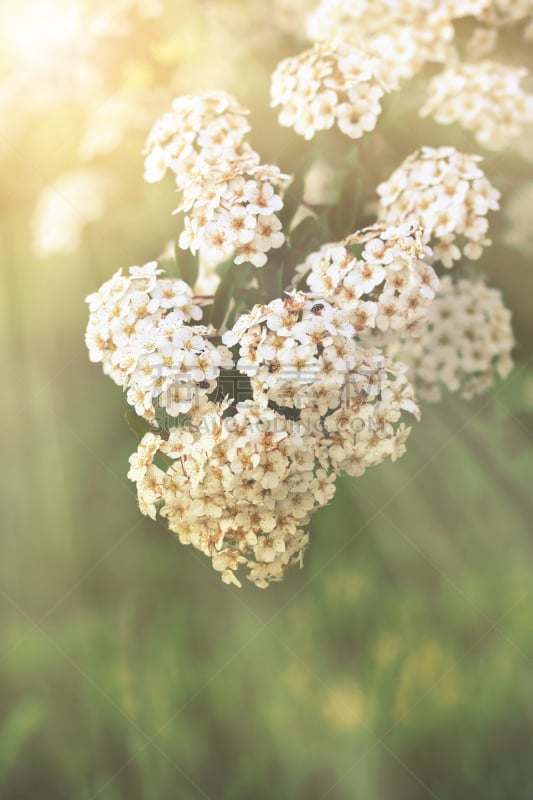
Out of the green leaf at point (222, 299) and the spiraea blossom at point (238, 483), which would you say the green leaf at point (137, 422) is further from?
the green leaf at point (222, 299)

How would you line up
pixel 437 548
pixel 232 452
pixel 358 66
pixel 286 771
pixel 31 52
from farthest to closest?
1. pixel 31 52
2. pixel 437 548
3. pixel 286 771
4. pixel 358 66
5. pixel 232 452

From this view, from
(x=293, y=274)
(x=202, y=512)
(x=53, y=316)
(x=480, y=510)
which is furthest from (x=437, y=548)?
(x=53, y=316)

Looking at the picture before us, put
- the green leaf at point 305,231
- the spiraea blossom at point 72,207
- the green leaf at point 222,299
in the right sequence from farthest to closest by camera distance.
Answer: the spiraea blossom at point 72,207 → the green leaf at point 305,231 → the green leaf at point 222,299

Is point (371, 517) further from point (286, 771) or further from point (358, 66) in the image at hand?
point (358, 66)

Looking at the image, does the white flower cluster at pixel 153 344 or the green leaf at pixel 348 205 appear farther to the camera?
the green leaf at pixel 348 205

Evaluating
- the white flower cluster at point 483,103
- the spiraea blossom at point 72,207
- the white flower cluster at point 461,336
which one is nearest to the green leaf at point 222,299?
the white flower cluster at point 461,336

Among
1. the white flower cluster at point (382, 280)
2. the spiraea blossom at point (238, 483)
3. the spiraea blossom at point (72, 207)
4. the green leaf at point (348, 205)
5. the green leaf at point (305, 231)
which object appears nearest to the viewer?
the spiraea blossom at point (238, 483)

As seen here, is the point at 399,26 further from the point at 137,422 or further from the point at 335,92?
the point at 137,422
